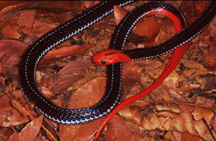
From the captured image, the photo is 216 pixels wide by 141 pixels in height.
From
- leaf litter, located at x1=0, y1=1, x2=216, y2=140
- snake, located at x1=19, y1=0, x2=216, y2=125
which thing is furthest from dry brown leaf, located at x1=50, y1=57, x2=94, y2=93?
snake, located at x1=19, y1=0, x2=216, y2=125

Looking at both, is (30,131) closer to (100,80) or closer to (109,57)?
(100,80)

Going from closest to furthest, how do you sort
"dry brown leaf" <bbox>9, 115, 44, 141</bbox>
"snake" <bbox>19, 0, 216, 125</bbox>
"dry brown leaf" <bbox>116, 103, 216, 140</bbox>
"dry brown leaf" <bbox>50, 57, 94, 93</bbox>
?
"dry brown leaf" <bbox>9, 115, 44, 141</bbox> < "dry brown leaf" <bbox>116, 103, 216, 140</bbox> < "snake" <bbox>19, 0, 216, 125</bbox> < "dry brown leaf" <bbox>50, 57, 94, 93</bbox>

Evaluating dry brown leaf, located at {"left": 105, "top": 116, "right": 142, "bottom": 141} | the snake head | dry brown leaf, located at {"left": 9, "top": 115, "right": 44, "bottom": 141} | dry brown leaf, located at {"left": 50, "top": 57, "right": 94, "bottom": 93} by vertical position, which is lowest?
dry brown leaf, located at {"left": 9, "top": 115, "right": 44, "bottom": 141}

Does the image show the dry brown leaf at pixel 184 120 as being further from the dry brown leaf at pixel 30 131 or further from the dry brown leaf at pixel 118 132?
the dry brown leaf at pixel 30 131

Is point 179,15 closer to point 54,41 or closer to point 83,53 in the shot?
point 83,53

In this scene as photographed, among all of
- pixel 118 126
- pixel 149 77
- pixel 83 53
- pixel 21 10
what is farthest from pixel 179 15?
pixel 21 10

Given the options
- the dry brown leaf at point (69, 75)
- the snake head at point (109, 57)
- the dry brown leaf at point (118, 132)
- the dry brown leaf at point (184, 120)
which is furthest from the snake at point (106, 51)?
the dry brown leaf at point (184, 120)

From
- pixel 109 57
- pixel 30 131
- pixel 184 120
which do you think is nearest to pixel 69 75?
pixel 109 57

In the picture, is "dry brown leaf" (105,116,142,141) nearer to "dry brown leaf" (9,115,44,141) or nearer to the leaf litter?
the leaf litter
